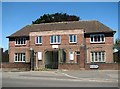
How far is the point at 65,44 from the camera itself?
155 ft

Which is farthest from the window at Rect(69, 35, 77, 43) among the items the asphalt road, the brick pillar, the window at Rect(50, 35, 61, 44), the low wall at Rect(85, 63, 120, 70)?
the asphalt road

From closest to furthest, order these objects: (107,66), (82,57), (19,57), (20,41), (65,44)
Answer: (107,66) → (82,57) → (65,44) → (19,57) → (20,41)

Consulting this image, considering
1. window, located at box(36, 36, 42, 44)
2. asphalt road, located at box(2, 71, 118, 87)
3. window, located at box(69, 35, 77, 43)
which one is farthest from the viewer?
window, located at box(36, 36, 42, 44)

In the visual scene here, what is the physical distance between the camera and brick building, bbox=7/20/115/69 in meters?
45.4

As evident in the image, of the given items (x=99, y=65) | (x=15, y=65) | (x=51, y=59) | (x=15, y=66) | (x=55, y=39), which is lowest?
(x=15, y=66)

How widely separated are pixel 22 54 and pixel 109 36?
16900mm

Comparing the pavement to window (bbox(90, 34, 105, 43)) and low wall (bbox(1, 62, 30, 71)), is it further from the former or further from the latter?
window (bbox(90, 34, 105, 43))

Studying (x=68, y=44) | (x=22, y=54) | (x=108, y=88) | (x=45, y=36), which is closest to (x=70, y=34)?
(x=68, y=44)

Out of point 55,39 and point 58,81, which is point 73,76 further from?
point 55,39

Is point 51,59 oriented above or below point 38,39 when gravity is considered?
below

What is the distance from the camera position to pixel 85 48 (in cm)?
4534

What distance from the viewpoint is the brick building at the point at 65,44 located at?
4544cm

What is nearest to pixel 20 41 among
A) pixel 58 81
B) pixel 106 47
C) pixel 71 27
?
pixel 71 27

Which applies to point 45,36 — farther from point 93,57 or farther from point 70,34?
point 93,57
